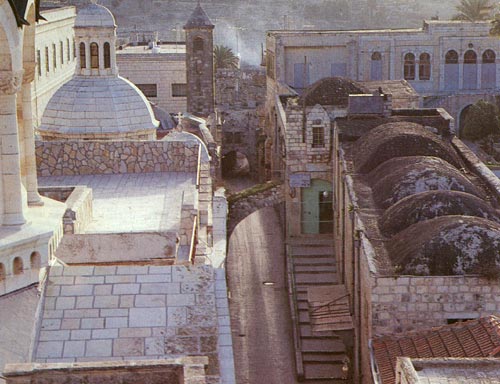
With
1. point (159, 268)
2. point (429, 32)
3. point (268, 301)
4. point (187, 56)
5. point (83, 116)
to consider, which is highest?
point (429, 32)

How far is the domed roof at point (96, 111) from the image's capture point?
2455 centimetres

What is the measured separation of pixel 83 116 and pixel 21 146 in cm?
1233

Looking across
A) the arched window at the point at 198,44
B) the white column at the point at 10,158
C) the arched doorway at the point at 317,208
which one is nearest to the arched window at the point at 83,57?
the arched doorway at the point at 317,208

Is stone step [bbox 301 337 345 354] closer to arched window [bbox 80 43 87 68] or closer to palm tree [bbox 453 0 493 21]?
arched window [bbox 80 43 87 68]

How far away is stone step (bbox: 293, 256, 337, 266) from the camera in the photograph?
30734 millimetres

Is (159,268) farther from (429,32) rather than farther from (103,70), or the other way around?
(429,32)

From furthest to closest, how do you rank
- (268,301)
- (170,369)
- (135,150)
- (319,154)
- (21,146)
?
(319,154) → (268,301) → (135,150) → (21,146) → (170,369)

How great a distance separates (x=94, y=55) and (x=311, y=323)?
897 cm

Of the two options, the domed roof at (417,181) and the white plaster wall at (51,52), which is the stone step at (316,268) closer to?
the domed roof at (417,181)

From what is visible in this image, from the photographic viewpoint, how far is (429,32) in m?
53.1

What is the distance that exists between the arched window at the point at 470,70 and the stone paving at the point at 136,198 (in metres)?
37.3

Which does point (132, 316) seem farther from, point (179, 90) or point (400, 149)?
point (179, 90)

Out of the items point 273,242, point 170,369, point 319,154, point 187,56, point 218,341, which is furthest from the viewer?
point 187,56

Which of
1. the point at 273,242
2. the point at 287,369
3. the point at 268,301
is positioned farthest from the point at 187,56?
the point at 287,369
